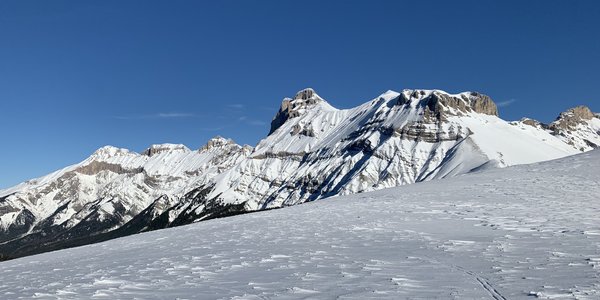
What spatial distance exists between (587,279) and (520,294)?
7.81 ft

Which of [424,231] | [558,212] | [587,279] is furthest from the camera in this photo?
[558,212]

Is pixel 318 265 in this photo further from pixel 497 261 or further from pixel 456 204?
pixel 456 204

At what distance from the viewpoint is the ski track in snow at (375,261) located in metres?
13.6

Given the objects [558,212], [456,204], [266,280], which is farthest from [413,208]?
[266,280]

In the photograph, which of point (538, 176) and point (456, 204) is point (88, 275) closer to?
point (456, 204)

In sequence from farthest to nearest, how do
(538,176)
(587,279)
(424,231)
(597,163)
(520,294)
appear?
(597,163), (538,176), (424,231), (587,279), (520,294)

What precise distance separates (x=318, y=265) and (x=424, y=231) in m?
10.2

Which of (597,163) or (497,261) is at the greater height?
(597,163)

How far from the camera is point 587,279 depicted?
515 inches

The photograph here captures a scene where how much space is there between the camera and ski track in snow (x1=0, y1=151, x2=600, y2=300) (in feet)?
44.6

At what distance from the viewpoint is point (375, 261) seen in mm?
18109

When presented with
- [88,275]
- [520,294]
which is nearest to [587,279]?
[520,294]

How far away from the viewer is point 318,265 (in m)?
18.0

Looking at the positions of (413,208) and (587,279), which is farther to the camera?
(413,208)
